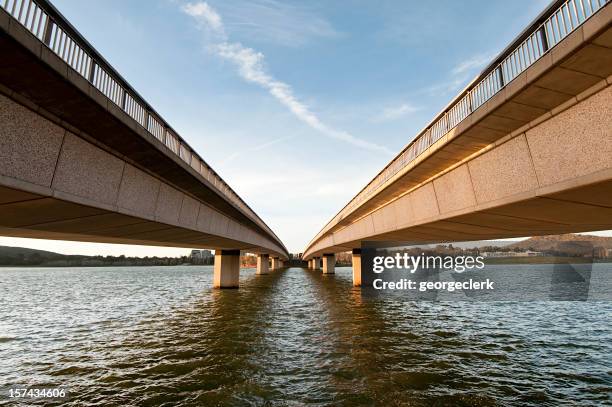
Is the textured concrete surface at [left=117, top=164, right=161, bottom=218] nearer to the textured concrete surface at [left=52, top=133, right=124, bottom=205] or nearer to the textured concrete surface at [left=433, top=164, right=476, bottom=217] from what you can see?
the textured concrete surface at [left=52, top=133, right=124, bottom=205]

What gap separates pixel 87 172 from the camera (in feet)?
33.2

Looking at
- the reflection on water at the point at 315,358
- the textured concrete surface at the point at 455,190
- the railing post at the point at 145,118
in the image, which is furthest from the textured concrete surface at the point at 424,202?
the railing post at the point at 145,118

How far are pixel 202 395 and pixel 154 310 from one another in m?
18.3

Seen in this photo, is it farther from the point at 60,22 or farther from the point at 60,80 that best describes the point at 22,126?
the point at 60,22

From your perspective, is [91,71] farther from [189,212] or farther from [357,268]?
[357,268]

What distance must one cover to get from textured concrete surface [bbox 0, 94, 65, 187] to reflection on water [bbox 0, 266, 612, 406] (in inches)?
222

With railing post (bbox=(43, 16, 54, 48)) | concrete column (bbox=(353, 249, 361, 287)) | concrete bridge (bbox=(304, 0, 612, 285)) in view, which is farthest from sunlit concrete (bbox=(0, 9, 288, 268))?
concrete column (bbox=(353, 249, 361, 287))

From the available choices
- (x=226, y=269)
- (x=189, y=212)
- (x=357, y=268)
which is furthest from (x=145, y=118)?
(x=357, y=268)

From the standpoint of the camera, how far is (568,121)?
7.89 metres

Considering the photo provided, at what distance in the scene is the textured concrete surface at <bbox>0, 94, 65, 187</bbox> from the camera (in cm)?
738

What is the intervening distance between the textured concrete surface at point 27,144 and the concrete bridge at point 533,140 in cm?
1098

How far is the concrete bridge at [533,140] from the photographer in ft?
22.6

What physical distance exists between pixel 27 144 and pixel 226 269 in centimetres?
3610

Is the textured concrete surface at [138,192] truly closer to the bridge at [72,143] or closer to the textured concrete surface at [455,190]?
the bridge at [72,143]
